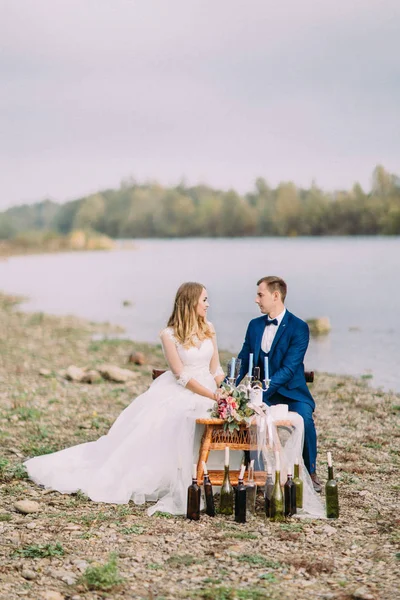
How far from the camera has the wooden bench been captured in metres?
7.48

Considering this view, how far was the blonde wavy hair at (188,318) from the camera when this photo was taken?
7906 mm

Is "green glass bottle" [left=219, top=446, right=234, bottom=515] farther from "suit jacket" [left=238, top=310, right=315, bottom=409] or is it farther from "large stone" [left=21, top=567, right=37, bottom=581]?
"large stone" [left=21, top=567, right=37, bottom=581]

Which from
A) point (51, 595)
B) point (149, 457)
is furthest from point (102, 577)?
point (149, 457)

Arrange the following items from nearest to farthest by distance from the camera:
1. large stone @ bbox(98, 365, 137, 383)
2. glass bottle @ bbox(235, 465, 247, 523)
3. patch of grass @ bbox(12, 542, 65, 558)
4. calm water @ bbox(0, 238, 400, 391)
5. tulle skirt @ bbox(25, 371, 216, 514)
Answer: patch of grass @ bbox(12, 542, 65, 558) < glass bottle @ bbox(235, 465, 247, 523) < tulle skirt @ bbox(25, 371, 216, 514) < large stone @ bbox(98, 365, 137, 383) < calm water @ bbox(0, 238, 400, 391)

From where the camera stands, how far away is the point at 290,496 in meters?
7.18

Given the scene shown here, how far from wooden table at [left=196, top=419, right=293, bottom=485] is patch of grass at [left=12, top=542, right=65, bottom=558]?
1630mm

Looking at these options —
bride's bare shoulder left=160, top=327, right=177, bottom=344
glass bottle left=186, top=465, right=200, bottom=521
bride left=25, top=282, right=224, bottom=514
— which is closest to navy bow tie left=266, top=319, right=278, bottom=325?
bride left=25, top=282, right=224, bottom=514

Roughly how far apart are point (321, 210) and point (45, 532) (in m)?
97.3

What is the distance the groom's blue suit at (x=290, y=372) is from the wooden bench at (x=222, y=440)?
484 mm

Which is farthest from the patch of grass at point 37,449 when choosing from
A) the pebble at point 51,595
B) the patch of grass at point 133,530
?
the pebble at point 51,595

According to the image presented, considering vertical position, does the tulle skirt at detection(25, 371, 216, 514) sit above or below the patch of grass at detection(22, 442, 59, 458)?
above

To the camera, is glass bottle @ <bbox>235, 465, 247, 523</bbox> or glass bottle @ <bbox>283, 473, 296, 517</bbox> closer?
glass bottle @ <bbox>235, 465, 247, 523</bbox>

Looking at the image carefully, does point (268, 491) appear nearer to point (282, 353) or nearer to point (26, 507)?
point (282, 353)

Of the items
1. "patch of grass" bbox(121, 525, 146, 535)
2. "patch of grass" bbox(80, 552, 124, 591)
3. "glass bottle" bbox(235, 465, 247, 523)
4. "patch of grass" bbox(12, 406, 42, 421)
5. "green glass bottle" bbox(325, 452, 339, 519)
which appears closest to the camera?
"patch of grass" bbox(80, 552, 124, 591)
